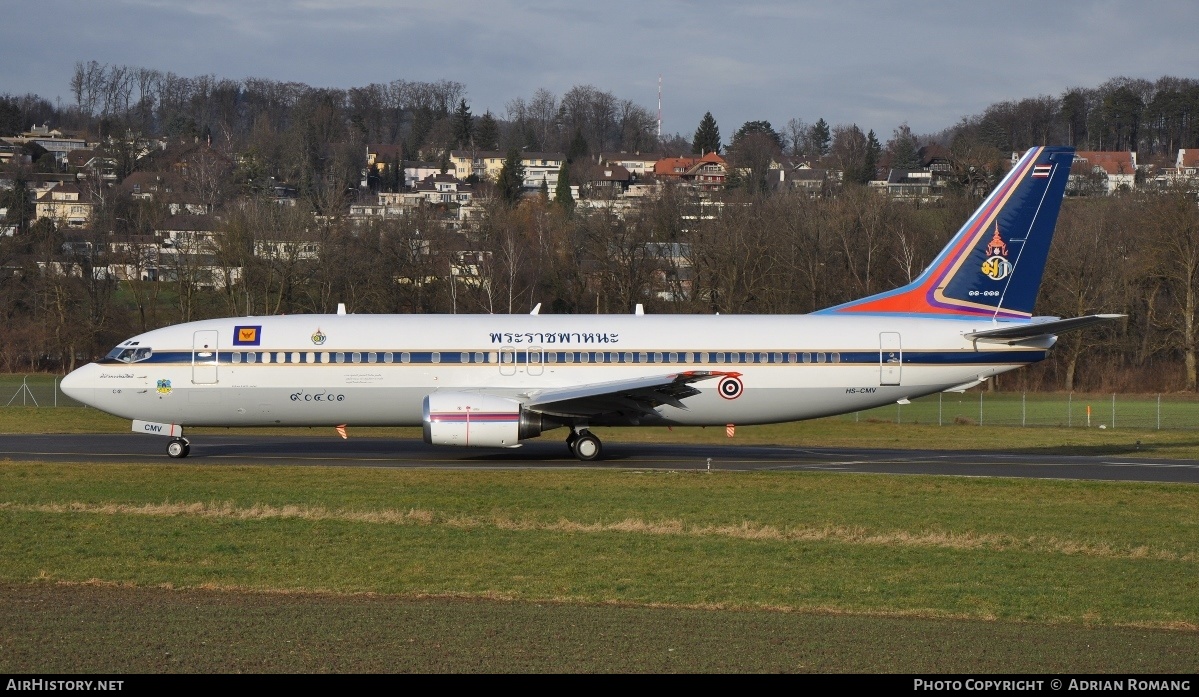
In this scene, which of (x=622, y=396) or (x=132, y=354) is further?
(x=132, y=354)

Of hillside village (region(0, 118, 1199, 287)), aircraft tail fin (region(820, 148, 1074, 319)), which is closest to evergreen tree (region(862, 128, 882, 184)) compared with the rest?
hillside village (region(0, 118, 1199, 287))

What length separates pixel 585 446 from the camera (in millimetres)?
31625

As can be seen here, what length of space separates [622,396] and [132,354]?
1229 centimetres

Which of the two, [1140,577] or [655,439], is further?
[655,439]

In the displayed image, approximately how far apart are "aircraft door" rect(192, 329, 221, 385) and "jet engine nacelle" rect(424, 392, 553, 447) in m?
5.56

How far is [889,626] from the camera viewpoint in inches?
524

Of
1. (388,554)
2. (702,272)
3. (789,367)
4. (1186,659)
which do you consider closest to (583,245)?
(702,272)

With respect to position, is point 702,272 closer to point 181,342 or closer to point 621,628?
point 181,342

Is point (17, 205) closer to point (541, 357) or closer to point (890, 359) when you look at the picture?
point (541, 357)

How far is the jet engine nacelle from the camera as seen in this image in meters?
29.2

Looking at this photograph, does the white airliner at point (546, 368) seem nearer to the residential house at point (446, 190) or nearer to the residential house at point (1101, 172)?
the residential house at point (1101, 172)

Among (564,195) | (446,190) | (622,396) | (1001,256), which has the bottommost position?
(622,396)

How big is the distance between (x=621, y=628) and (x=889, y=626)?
2929 millimetres

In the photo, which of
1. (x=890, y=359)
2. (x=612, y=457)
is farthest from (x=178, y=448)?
(x=890, y=359)
